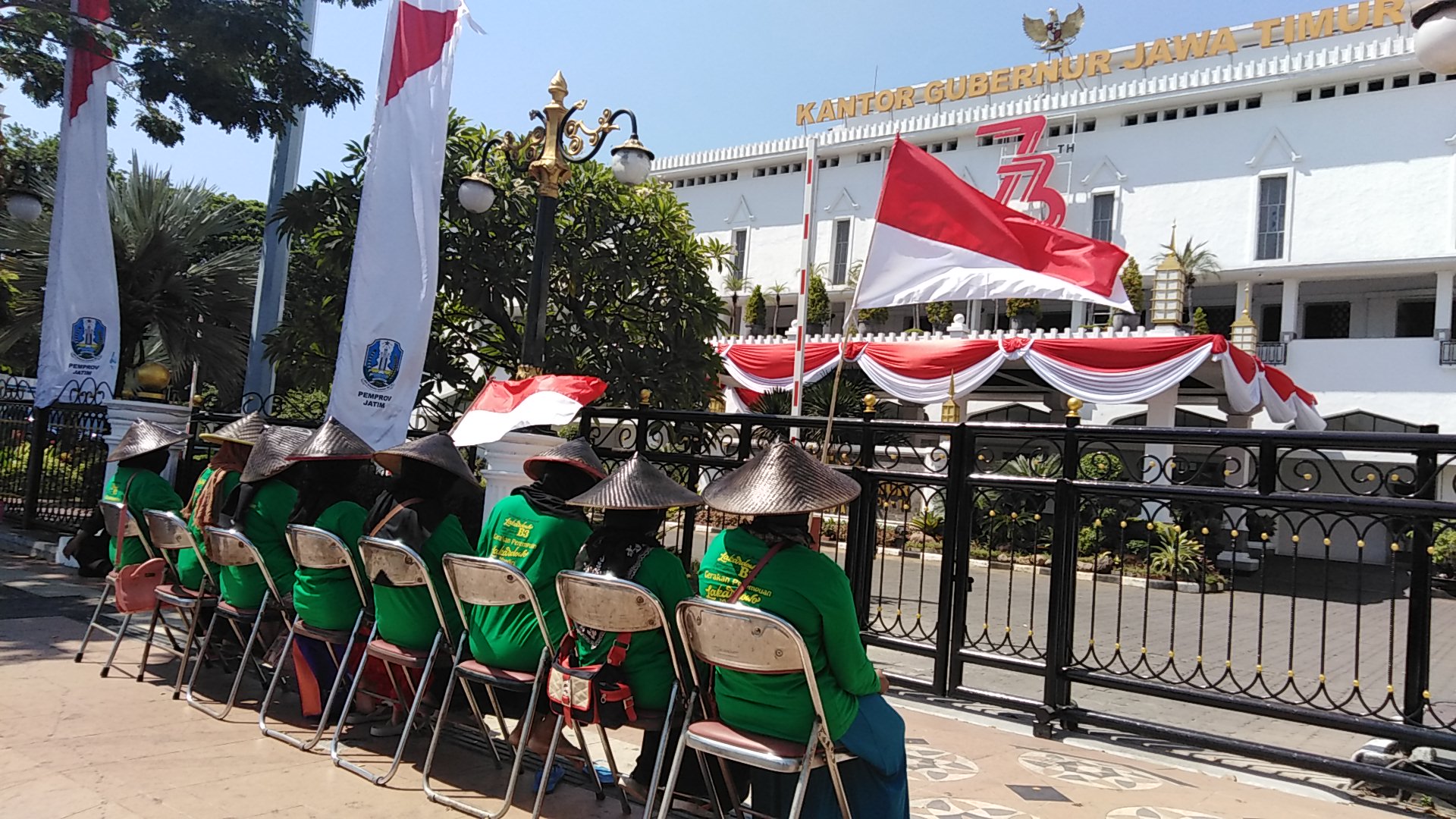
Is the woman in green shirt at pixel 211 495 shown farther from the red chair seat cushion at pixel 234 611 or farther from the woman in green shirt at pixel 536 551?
the woman in green shirt at pixel 536 551

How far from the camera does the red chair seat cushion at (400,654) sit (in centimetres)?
406

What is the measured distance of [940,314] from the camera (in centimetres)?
2925

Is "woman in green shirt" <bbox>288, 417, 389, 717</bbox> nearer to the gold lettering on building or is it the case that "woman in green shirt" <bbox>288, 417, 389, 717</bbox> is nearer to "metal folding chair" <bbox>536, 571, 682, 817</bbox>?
"metal folding chair" <bbox>536, 571, 682, 817</bbox>

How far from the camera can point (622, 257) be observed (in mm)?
10820

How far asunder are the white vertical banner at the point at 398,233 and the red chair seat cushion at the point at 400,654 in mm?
3664

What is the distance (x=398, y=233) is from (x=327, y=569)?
398 centimetres

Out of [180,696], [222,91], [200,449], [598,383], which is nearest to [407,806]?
[180,696]

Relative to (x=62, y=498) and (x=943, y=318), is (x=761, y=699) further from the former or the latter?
(x=943, y=318)

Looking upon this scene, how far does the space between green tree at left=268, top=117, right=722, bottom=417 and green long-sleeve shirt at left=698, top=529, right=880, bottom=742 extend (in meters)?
7.62

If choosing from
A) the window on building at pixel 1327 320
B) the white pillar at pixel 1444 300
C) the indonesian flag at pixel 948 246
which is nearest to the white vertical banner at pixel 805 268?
the indonesian flag at pixel 948 246

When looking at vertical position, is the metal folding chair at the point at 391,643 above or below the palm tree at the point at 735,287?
below

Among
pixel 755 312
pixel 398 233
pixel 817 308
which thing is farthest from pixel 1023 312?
pixel 398 233

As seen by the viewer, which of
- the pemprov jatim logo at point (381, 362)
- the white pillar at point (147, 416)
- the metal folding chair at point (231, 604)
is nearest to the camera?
the metal folding chair at point (231, 604)

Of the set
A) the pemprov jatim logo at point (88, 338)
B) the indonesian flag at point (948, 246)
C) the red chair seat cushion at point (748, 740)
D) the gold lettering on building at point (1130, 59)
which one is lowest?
the red chair seat cushion at point (748, 740)
